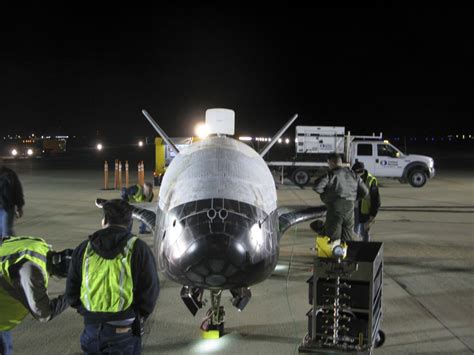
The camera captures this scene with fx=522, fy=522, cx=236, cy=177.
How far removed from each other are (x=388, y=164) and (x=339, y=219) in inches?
636

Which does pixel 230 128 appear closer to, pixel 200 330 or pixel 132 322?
pixel 200 330

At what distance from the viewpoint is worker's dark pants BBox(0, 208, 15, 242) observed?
886 cm

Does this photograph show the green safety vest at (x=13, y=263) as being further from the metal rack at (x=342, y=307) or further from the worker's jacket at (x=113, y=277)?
the metal rack at (x=342, y=307)

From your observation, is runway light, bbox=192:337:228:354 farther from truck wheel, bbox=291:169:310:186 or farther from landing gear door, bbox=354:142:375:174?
landing gear door, bbox=354:142:375:174

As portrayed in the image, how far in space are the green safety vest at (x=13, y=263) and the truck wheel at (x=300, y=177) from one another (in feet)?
64.8

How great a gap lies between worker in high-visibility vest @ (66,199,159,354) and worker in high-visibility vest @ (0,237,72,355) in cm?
21

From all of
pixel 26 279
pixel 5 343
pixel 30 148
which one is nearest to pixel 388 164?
pixel 5 343

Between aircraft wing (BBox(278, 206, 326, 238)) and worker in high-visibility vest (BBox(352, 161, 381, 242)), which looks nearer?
aircraft wing (BBox(278, 206, 326, 238))

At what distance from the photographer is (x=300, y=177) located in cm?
2322

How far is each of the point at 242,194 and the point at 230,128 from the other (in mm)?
1664

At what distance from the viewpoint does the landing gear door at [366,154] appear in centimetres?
2312

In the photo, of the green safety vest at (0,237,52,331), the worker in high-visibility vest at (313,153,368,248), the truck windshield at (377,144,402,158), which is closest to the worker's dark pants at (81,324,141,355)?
the green safety vest at (0,237,52,331)

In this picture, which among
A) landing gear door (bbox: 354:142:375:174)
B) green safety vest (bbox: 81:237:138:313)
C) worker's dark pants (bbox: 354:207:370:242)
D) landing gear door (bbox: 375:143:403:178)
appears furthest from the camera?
landing gear door (bbox: 354:142:375:174)

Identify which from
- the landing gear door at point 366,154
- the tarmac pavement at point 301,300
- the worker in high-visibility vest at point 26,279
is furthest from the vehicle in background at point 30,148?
the worker in high-visibility vest at point 26,279
